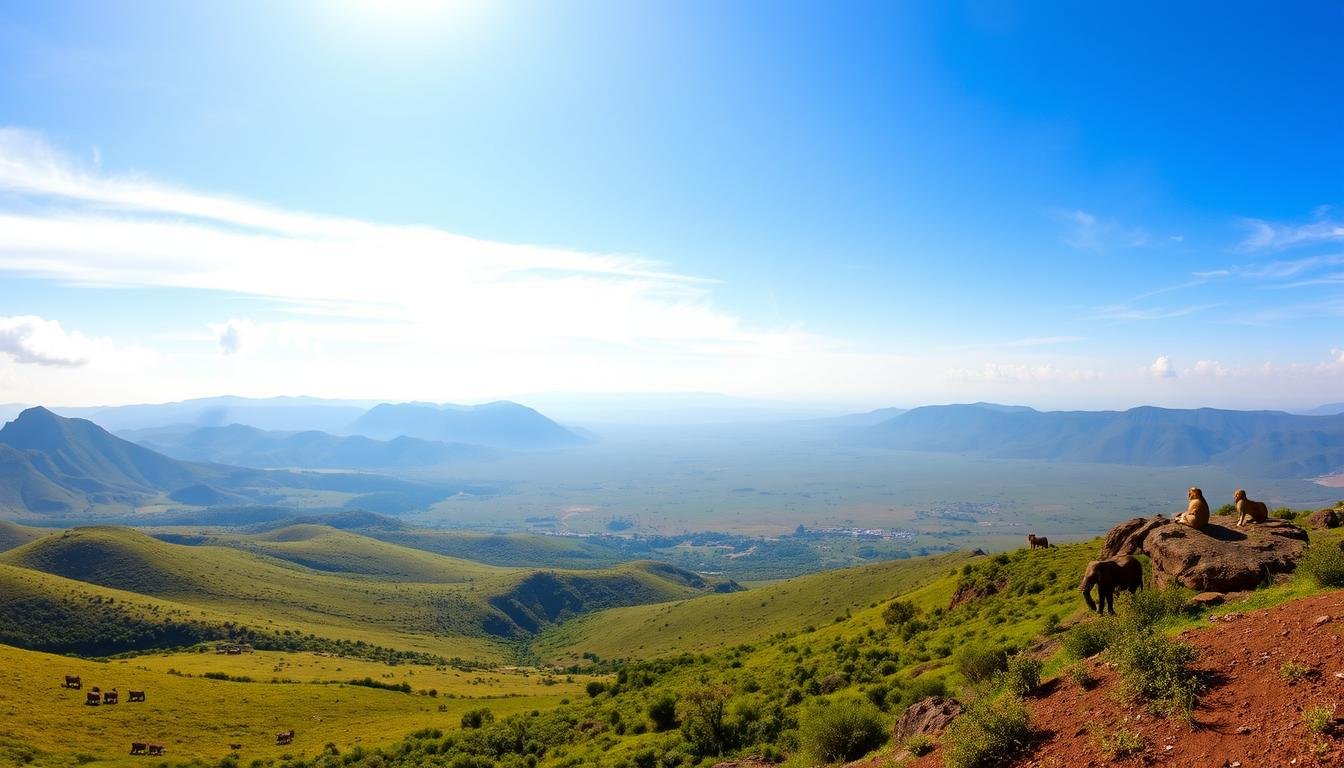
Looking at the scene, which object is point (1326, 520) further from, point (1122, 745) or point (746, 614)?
point (746, 614)

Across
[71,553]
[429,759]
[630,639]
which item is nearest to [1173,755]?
[429,759]

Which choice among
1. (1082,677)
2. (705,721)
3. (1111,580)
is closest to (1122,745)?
(1082,677)

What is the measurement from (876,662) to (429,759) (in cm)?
2755

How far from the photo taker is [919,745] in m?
14.5

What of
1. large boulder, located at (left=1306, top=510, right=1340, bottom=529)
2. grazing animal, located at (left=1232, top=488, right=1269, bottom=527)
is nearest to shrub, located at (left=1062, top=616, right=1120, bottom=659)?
grazing animal, located at (left=1232, top=488, right=1269, bottom=527)

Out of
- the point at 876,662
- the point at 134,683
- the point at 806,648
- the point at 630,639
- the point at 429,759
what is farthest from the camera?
the point at 630,639

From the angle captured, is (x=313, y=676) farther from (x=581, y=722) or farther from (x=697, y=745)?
(x=697, y=745)

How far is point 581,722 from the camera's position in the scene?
36.2 m

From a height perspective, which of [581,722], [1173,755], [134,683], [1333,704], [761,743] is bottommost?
[134,683]

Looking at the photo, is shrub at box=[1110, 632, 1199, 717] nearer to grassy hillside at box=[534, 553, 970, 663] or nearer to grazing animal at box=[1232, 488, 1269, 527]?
grazing animal at box=[1232, 488, 1269, 527]

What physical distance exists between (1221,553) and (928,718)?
1066cm

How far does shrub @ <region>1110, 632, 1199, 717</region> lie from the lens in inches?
424

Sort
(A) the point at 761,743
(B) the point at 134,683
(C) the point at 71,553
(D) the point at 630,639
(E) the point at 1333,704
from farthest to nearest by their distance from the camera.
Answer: (C) the point at 71,553, (D) the point at 630,639, (B) the point at 134,683, (A) the point at 761,743, (E) the point at 1333,704

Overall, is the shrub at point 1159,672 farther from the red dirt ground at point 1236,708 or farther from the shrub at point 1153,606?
the shrub at point 1153,606
